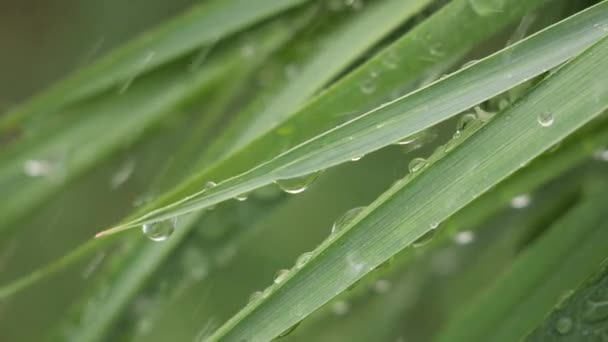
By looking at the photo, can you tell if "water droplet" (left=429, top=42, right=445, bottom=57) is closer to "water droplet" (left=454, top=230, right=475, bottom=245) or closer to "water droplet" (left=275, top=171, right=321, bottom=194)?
"water droplet" (left=275, top=171, right=321, bottom=194)

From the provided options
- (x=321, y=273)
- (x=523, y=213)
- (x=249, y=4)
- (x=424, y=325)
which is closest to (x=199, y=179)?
(x=321, y=273)

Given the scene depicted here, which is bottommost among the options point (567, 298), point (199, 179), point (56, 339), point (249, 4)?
point (567, 298)

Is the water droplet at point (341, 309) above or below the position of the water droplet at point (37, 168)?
below

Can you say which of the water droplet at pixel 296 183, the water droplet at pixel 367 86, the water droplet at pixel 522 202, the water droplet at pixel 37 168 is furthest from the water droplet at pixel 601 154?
the water droplet at pixel 37 168

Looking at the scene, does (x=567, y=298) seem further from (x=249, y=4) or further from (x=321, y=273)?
(x=249, y=4)

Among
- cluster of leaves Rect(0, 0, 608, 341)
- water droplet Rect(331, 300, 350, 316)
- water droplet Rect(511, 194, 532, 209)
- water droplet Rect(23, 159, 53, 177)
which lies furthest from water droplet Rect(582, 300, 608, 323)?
water droplet Rect(23, 159, 53, 177)

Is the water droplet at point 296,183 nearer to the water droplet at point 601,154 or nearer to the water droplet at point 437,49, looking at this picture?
the water droplet at point 437,49

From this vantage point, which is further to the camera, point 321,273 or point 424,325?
point 424,325

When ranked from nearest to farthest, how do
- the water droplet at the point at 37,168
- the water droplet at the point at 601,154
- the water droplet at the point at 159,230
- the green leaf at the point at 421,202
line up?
the green leaf at the point at 421,202, the water droplet at the point at 159,230, the water droplet at the point at 601,154, the water droplet at the point at 37,168

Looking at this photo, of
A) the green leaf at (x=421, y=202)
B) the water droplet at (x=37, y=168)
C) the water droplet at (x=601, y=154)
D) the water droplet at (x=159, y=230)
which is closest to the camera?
the green leaf at (x=421, y=202)
